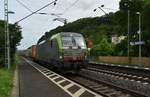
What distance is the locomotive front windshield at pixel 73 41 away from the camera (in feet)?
102

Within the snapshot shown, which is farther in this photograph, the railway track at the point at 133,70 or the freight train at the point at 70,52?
the railway track at the point at 133,70

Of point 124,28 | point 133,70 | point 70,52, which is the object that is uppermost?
point 124,28

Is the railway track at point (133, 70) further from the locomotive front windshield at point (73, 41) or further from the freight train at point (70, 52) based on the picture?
the locomotive front windshield at point (73, 41)

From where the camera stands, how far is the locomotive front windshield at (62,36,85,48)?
102 ft

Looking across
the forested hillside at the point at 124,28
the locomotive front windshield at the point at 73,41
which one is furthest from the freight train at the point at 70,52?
the forested hillside at the point at 124,28

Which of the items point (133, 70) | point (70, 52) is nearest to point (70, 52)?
point (70, 52)

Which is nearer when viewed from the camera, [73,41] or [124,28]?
[73,41]

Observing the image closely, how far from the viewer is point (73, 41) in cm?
3138

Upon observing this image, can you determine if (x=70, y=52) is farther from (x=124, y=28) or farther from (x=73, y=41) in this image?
(x=124, y=28)

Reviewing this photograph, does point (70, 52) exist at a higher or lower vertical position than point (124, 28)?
lower

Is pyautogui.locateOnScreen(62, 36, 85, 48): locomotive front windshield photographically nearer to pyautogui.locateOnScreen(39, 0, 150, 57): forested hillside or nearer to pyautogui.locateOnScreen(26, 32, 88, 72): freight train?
pyautogui.locateOnScreen(26, 32, 88, 72): freight train

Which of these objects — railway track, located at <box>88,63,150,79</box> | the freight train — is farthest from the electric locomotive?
railway track, located at <box>88,63,150,79</box>

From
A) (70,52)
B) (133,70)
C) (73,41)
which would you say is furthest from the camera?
(133,70)

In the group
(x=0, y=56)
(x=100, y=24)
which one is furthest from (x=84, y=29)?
(x=0, y=56)
